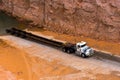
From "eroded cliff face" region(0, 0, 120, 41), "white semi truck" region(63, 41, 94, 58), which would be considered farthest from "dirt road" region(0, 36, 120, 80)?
"eroded cliff face" region(0, 0, 120, 41)

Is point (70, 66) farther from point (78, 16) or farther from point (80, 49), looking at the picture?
point (78, 16)

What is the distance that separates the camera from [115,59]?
2886 centimetres

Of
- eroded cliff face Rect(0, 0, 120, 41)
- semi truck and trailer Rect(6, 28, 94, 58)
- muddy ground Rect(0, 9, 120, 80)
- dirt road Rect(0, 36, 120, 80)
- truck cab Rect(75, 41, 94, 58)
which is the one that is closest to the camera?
dirt road Rect(0, 36, 120, 80)

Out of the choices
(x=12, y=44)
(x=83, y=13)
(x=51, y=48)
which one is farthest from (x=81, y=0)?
(x=12, y=44)

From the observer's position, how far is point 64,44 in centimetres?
3144

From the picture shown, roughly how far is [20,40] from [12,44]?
137 cm

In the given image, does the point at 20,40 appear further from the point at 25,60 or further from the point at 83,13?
the point at 83,13

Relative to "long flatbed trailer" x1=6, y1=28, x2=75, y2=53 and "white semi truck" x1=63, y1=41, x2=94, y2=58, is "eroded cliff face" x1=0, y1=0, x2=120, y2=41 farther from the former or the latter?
"white semi truck" x1=63, y1=41, x2=94, y2=58

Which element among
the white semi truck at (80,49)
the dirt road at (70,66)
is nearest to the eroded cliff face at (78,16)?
the white semi truck at (80,49)

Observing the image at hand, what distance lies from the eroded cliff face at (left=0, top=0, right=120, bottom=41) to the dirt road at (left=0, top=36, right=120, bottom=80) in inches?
179

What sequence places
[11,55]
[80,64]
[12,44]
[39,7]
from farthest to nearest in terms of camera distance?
[39,7]
[12,44]
[11,55]
[80,64]

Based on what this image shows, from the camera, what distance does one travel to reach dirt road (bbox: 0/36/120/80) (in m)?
26.8

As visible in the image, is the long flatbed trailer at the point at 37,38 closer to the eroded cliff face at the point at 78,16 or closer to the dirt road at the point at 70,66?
the dirt road at the point at 70,66

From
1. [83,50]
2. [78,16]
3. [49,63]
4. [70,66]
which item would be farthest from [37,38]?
[70,66]
